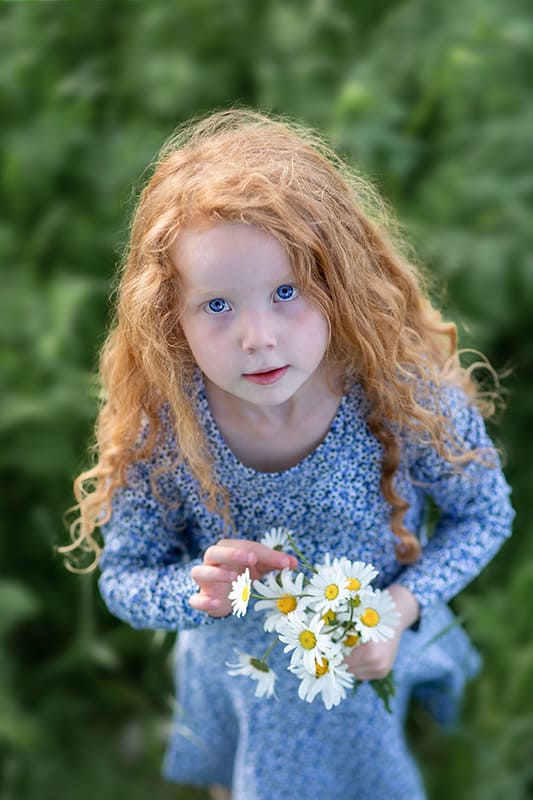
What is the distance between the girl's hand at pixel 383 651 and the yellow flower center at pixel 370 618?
8 cm

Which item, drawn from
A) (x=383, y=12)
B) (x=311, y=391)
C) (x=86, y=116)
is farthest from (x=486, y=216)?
(x=311, y=391)

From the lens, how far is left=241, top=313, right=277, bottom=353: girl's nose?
3.27 feet

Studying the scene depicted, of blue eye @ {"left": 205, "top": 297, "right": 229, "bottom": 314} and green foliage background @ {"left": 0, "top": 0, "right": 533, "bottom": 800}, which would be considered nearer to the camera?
blue eye @ {"left": 205, "top": 297, "right": 229, "bottom": 314}

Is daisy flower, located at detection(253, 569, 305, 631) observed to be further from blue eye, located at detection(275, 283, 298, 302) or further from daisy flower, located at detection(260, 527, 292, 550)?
blue eye, located at detection(275, 283, 298, 302)

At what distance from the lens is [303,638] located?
102cm

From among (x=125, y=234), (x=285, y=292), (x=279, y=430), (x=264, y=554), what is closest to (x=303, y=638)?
(x=264, y=554)

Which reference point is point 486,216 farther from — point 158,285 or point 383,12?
point 158,285

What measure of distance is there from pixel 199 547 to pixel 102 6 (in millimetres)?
2185

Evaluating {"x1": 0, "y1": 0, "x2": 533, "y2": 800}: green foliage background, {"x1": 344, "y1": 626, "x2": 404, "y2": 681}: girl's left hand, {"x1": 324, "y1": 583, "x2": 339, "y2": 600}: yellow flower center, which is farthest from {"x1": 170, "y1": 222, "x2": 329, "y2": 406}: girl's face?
{"x1": 0, "y1": 0, "x2": 533, "y2": 800}: green foliage background

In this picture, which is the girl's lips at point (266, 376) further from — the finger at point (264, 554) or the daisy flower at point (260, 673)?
the daisy flower at point (260, 673)

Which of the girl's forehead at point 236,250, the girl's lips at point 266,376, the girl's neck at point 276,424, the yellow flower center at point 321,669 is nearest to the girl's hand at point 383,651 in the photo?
the yellow flower center at point 321,669

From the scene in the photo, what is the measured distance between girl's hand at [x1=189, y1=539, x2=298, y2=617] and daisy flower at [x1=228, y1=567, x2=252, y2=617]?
0.12 ft

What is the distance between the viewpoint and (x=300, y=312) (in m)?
1.03

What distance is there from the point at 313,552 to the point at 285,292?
0.36 meters
